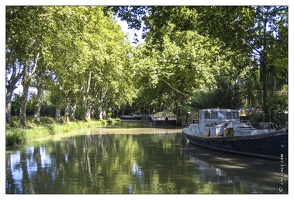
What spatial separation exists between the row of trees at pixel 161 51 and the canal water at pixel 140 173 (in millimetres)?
6574

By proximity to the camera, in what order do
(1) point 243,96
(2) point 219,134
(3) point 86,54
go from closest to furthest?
(2) point 219,134 → (3) point 86,54 → (1) point 243,96

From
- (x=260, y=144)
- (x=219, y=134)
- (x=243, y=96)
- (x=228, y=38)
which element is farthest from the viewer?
(x=243, y=96)

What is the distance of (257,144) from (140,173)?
652cm

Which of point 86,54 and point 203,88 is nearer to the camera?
point 86,54

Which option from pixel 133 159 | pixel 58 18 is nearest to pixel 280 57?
pixel 133 159

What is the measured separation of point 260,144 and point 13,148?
1467 cm

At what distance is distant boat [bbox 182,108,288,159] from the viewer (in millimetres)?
15212

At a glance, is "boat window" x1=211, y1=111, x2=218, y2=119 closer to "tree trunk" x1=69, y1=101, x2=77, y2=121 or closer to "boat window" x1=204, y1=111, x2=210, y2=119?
"boat window" x1=204, y1=111, x2=210, y2=119

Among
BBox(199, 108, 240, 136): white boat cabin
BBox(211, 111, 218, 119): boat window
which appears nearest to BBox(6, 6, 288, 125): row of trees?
BBox(199, 108, 240, 136): white boat cabin

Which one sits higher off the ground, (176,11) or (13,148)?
(176,11)

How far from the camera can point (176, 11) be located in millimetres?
16281

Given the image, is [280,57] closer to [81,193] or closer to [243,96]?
[243,96]

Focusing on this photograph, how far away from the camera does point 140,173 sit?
13070 millimetres

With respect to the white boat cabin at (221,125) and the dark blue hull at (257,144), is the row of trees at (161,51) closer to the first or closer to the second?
the white boat cabin at (221,125)
